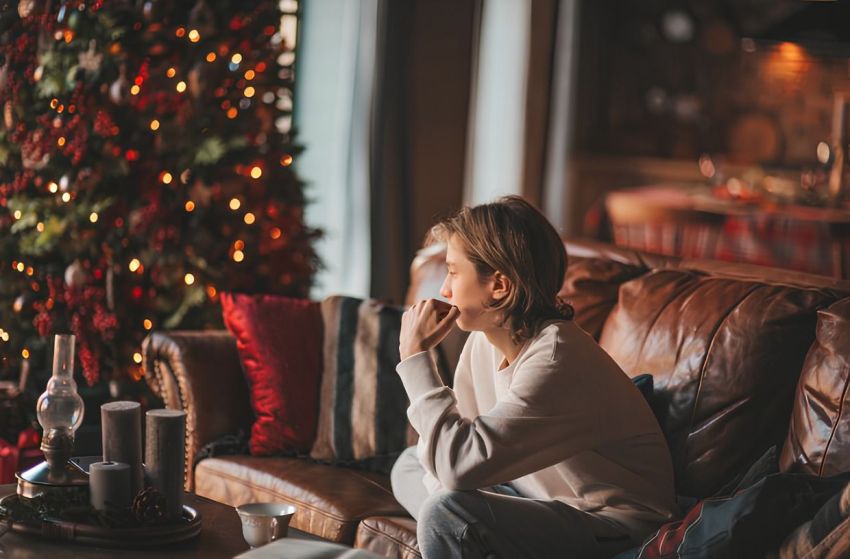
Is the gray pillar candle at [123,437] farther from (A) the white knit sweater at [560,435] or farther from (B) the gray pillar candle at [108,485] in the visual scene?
(A) the white knit sweater at [560,435]

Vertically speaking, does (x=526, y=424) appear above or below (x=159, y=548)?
above

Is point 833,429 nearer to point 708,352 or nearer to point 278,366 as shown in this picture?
point 708,352

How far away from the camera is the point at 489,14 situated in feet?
20.3

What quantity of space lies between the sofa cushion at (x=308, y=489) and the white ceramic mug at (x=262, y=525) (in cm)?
50

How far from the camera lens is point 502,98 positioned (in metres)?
6.35

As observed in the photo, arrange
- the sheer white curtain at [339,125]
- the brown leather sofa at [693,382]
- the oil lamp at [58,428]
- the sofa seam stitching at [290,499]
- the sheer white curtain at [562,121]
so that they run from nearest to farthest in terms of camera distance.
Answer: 1. the oil lamp at [58,428]
2. the brown leather sofa at [693,382]
3. the sofa seam stitching at [290,499]
4. the sheer white curtain at [339,125]
5. the sheer white curtain at [562,121]

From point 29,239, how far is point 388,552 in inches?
65.7

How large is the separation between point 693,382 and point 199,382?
127cm

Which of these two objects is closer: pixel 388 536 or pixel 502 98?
pixel 388 536

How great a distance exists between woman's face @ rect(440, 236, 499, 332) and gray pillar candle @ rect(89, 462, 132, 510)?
68 cm

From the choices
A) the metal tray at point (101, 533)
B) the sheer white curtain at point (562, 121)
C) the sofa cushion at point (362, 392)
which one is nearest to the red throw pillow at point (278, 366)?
the sofa cushion at point (362, 392)

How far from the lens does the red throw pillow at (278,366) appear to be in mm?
2768

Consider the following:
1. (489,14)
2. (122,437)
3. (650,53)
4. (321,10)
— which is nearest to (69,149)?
(122,437)

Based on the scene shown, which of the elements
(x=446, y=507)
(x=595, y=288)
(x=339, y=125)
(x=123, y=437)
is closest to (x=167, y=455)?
(x=123, y=437)
